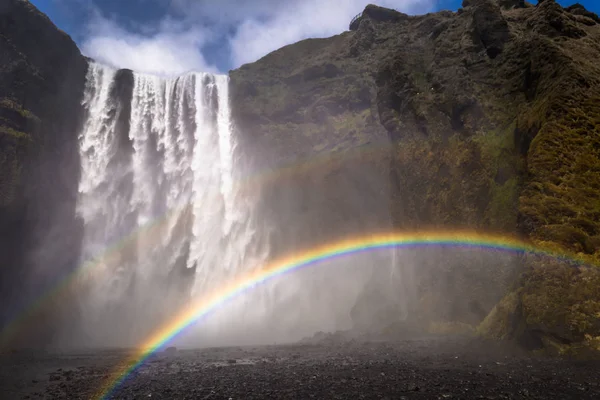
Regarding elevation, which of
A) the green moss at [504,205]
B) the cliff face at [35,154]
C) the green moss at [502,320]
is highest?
the cliff face at [35,154]

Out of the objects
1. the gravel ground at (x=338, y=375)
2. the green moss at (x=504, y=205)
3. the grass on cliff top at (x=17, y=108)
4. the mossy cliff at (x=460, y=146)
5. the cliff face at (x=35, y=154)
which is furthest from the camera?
the grass on cliff top at (x=17, y=108)

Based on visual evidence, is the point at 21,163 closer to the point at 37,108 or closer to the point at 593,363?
the point at 37,108

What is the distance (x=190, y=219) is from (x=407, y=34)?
4403 cm

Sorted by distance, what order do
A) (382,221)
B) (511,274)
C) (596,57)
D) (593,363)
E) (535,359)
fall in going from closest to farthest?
(593,363)
(535,359)
(511,274)
(596,57)
(382,221)

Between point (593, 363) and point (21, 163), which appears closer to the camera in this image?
point (593, 363)

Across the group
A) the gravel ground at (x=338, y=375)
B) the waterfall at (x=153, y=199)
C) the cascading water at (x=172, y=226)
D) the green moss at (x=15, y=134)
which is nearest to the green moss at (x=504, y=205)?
the gravel ground at (x=338, y=375)

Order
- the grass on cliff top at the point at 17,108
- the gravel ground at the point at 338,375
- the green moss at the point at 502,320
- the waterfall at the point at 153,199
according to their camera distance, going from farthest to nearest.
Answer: the waterfall at the point at 153,199, the grass on cliff top at the point at 17,108, the green moss at the point at 502,320, the gravel ground at the point at 338,375

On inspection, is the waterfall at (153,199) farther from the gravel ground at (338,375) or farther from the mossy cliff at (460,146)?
the gravel ground at (338,375)

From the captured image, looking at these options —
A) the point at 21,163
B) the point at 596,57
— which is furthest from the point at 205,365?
the point at 596,57

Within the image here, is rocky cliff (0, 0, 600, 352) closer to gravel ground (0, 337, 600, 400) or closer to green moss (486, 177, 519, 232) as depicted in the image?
green moss (486, 177, 519, 232)

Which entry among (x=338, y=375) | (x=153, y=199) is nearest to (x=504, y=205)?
(x=338, y=375)

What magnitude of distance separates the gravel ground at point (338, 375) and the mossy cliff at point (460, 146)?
3.04 m

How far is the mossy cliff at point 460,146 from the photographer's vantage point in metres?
20.1

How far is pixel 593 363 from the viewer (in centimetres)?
1472
